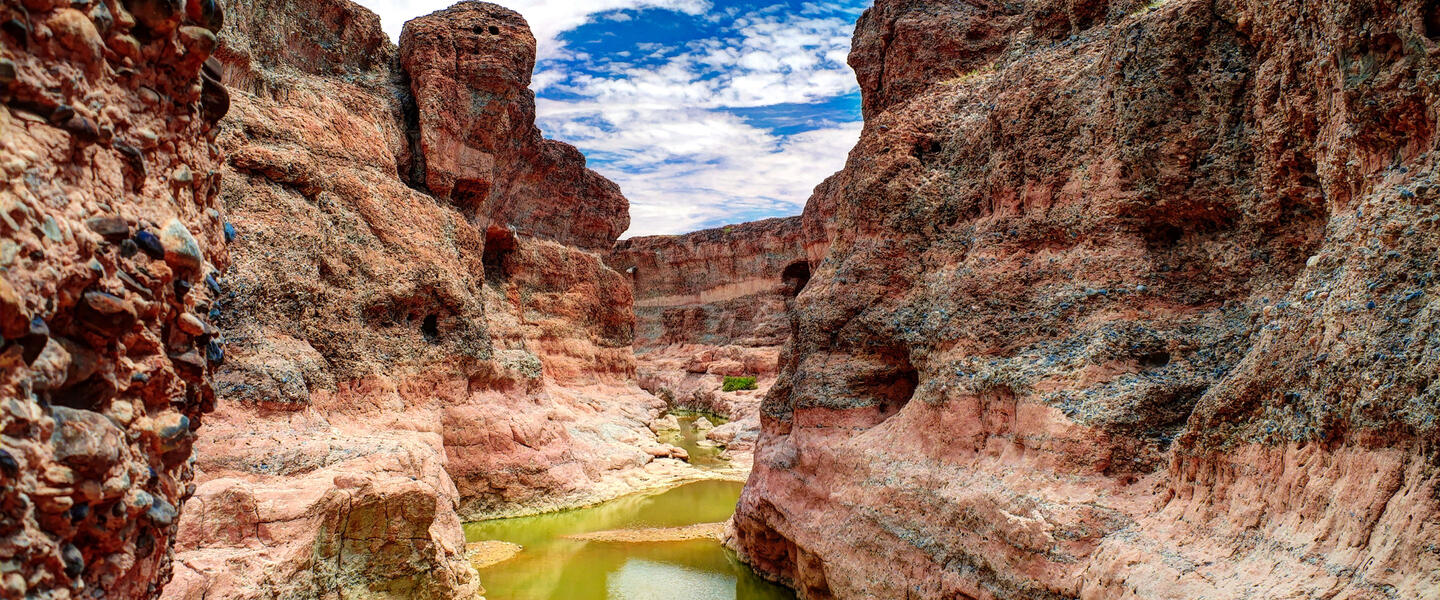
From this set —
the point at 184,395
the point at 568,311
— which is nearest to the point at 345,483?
the point at 184,395

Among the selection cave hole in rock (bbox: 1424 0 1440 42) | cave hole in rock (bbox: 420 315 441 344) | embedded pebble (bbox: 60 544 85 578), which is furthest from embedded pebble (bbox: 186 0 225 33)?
cave hole in rock (bbox: 420 315 441 344)

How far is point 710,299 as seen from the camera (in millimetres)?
44562

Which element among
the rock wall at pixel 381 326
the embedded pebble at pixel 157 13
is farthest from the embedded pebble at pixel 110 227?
the rock wall at pixel 381 326

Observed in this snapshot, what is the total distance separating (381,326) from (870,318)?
789cm

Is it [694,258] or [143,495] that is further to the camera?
[694,258]

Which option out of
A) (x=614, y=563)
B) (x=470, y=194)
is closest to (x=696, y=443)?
(x=470, y=194)

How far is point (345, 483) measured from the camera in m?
8.31

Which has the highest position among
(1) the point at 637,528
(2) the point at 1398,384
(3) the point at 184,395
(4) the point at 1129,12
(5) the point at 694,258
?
(5) the point at 694,258

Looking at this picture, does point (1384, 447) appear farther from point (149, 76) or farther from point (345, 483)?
point (345, 483)

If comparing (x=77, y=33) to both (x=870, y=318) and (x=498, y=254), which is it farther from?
(x=498, y=254)

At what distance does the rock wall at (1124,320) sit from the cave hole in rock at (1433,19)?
0.01 m

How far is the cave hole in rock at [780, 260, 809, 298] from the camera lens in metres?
42.0

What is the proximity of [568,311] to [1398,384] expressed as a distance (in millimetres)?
20094

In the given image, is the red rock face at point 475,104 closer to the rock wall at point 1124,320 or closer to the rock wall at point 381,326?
the rock wall at point 381,326
